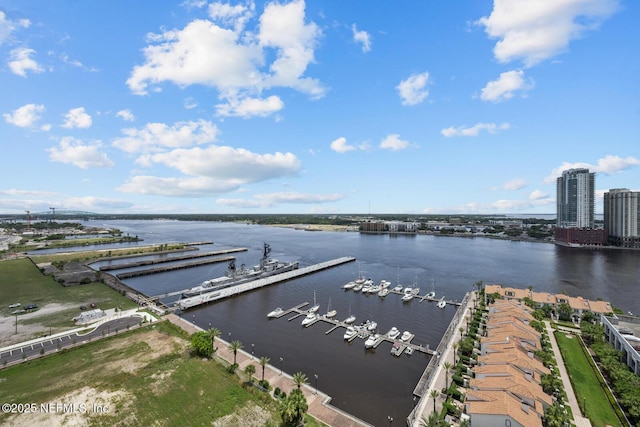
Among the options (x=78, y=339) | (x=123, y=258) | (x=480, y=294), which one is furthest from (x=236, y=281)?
(x=123, y=258)

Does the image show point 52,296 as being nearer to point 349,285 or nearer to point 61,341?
point 61,341

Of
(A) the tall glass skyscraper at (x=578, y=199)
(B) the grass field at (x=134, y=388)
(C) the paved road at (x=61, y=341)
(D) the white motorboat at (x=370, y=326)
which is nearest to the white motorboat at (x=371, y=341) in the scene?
(D) the white motorboat at (x=370, y=326)

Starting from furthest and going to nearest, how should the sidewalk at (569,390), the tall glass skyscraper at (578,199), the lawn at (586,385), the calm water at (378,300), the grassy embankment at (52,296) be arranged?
the tall glass skyscraper at (578,199), the grassy embankment at (52,296), the calm water at (378,300), the lawn at (586,385), the sidewalk at (569,390)

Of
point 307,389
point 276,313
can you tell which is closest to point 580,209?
point 276,313

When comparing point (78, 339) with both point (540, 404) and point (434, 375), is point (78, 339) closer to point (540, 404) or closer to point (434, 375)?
point (434, 375)

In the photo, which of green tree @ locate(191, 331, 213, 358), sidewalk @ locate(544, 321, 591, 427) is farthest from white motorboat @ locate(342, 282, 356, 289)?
green tree @ locate(191, 331, 213, 358)

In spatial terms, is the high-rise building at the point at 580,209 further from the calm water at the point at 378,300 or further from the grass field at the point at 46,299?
the grass field at the point at 46,299
